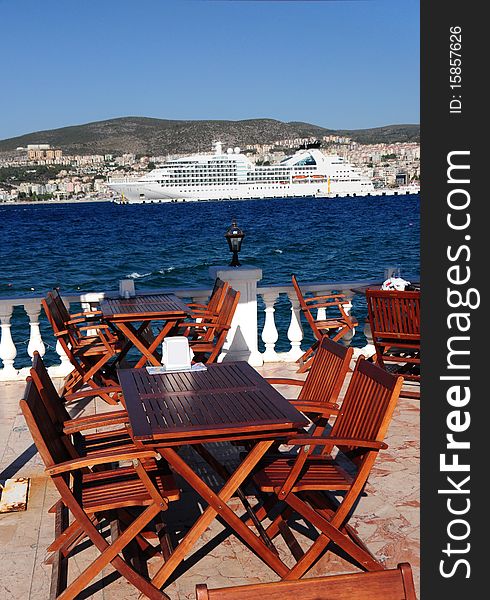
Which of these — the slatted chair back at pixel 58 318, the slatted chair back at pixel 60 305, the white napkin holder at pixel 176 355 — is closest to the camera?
the white napkin holder at pixel 176 355

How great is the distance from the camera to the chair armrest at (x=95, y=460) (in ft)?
9.14

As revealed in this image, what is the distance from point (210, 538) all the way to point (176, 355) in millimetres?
885

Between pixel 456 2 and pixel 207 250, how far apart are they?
40.3 meters

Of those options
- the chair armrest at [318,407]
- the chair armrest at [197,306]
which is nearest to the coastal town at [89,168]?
the chair armrest at [197,306]

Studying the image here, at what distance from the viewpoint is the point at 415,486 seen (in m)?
3.89

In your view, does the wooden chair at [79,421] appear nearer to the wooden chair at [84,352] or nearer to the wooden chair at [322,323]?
the wooden chair at [84,352]

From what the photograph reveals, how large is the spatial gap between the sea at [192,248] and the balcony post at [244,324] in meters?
8.79

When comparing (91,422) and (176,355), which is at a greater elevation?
(176,355)

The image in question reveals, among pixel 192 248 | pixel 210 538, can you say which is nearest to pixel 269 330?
pixel 210 538

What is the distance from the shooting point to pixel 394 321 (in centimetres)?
572

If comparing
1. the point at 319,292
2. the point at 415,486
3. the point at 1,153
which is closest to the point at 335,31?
the point at 319,292

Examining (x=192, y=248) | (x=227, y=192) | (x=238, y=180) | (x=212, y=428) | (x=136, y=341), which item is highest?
(x=212, y=428)

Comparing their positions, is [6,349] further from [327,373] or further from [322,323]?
[327,373]

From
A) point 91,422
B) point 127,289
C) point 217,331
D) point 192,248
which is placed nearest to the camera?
point 91,422
